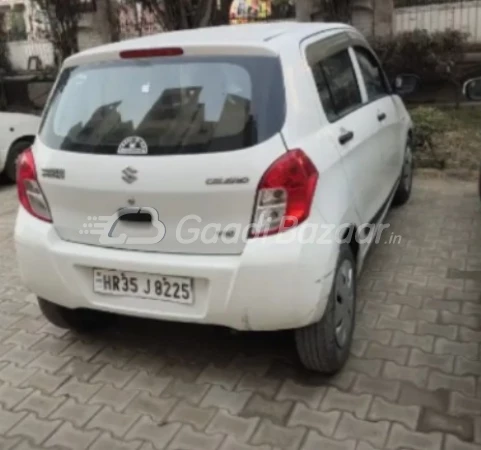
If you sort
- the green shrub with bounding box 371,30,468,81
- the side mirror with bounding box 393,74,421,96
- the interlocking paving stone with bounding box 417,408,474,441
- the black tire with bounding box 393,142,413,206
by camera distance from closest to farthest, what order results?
1. the interlocking paving stone with bounding box 417,408,474,441
2. the side mirror with bounding box 393,74,421,96
3. the black tire with bounding box 393,142,413,206
4. the green shrub with bounding box 371,30,468,81

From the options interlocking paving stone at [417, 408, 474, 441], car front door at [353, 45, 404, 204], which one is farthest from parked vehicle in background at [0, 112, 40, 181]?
interlocking paving stone at [417, 408, 474, 441]

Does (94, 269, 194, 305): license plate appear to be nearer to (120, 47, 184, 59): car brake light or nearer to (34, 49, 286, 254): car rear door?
(34, 49, 286, 254): car rear door

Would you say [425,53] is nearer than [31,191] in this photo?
No

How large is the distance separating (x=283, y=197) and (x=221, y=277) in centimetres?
44

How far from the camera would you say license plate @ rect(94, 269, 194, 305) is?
9.12 feet

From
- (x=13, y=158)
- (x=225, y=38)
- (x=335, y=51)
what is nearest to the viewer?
(x=225, y=38)

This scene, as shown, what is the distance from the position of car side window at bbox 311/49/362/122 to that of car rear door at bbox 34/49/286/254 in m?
0.45

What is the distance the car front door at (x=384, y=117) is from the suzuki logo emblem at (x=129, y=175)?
5.98 ft

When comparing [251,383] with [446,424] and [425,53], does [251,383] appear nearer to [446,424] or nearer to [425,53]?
[446,424]

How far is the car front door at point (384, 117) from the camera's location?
13.4ft

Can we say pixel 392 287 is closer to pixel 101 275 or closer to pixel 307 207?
pixel 307 207

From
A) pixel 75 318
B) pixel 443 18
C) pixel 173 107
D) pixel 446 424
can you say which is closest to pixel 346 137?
pixel 173 107

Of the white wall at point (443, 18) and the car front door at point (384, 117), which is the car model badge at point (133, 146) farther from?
the white wall at point (443, 18)

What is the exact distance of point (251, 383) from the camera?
3.03 metres
